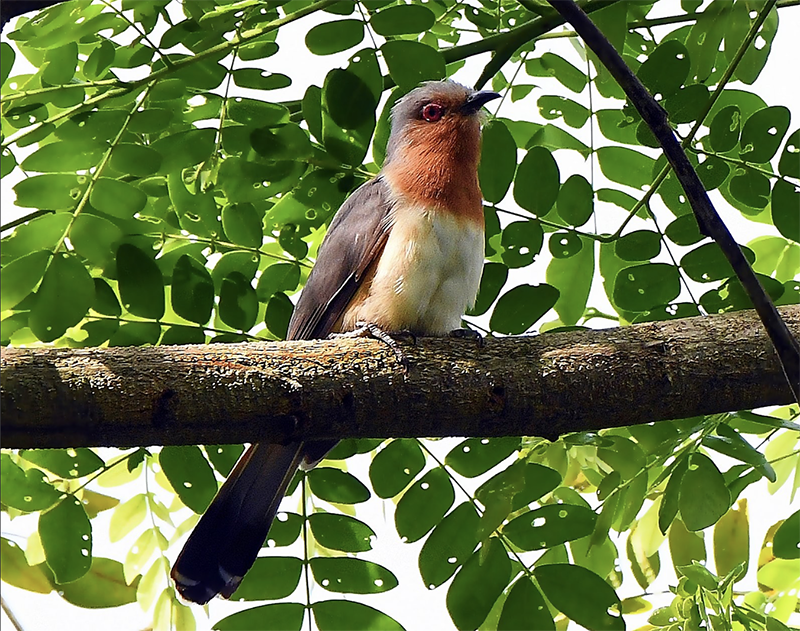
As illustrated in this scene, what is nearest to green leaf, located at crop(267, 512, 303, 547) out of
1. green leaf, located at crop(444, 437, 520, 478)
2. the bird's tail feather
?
the bird's tail feather

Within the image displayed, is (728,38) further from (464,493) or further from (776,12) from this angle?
(464,493)

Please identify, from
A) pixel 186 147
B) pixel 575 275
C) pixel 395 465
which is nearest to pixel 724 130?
pixel 575 275

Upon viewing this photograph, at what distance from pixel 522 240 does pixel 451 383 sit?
26.8 inches

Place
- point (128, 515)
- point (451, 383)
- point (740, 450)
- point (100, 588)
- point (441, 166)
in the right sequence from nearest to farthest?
1. point (451, 383)
2. point (740, 450)
3. point (100, 588)
4. point (128, 515)
5. point (441, 166)

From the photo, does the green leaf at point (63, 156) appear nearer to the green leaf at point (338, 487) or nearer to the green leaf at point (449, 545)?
the green leaf at point (338, 487)

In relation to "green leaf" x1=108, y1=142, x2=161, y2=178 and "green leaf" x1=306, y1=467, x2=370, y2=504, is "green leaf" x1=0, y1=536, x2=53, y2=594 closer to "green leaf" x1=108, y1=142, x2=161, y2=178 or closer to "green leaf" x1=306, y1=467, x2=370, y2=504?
"green leaf" x1=306, y1=467, x2=370, y2=504

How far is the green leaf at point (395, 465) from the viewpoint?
2566 millimetres

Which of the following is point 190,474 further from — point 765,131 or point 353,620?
point 765,131

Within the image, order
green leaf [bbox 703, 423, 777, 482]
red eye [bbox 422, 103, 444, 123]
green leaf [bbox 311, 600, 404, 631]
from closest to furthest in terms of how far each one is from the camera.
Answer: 1. green leaf [bbox 703, 423, 777, 482]
2. green leaf [bbox 311, 600, 404, 631]
3. red eye [bbox 422, 103, 444, 123]

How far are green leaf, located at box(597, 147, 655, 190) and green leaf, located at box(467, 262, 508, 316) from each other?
0.50 metres

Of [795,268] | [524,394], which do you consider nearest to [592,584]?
[524,394]

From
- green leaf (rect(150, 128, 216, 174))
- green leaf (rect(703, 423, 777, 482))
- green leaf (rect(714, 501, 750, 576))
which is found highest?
green leaf (rect(150, 128, 216, 174))

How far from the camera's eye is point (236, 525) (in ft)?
8.48

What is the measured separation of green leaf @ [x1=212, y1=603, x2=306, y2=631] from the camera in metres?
2.38
